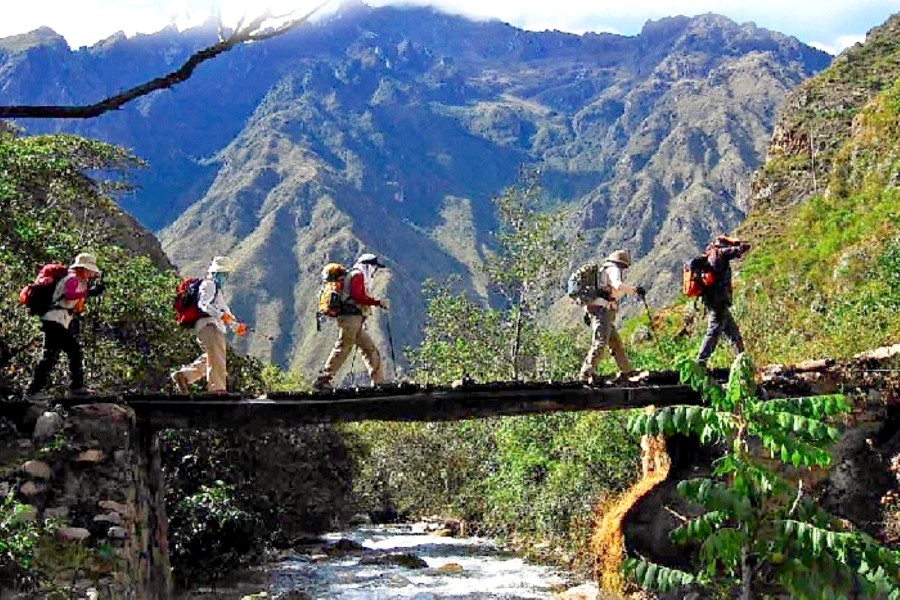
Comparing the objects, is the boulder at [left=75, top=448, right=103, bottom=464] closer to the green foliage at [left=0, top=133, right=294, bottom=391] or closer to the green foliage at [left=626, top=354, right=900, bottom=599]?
the green foliage at [left=0, top=133, right=294, bottom=391]

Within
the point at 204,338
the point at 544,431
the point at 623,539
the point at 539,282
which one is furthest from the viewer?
the point at 539,282

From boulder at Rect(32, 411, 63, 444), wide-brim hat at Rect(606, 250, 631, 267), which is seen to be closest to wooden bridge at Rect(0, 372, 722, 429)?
boulder at Rect(32, 411, 63, 444)

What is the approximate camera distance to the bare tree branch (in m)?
5.11

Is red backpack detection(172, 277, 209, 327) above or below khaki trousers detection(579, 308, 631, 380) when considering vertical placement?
above

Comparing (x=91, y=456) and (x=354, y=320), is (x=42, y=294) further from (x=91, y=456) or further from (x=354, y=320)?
(x=354, y=320)

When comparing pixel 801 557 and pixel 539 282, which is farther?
pixel 539 282

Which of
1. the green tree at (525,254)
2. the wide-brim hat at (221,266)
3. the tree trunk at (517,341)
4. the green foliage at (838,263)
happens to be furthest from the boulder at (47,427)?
the green tree at (525,254)

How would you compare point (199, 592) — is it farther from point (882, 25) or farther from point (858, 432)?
point (882, 25)

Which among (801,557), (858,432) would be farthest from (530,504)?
(801,557)

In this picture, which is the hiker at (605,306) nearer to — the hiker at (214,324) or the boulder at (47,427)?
the hiker at (214,324)

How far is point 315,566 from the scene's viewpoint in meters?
24.0

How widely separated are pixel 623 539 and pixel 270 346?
142 metres

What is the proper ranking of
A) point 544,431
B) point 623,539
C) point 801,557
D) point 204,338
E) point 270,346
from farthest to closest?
point 270,346 < point 544,431 < point 623,539 < point 204,338 < point 801,557

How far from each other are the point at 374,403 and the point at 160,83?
7297 mm
